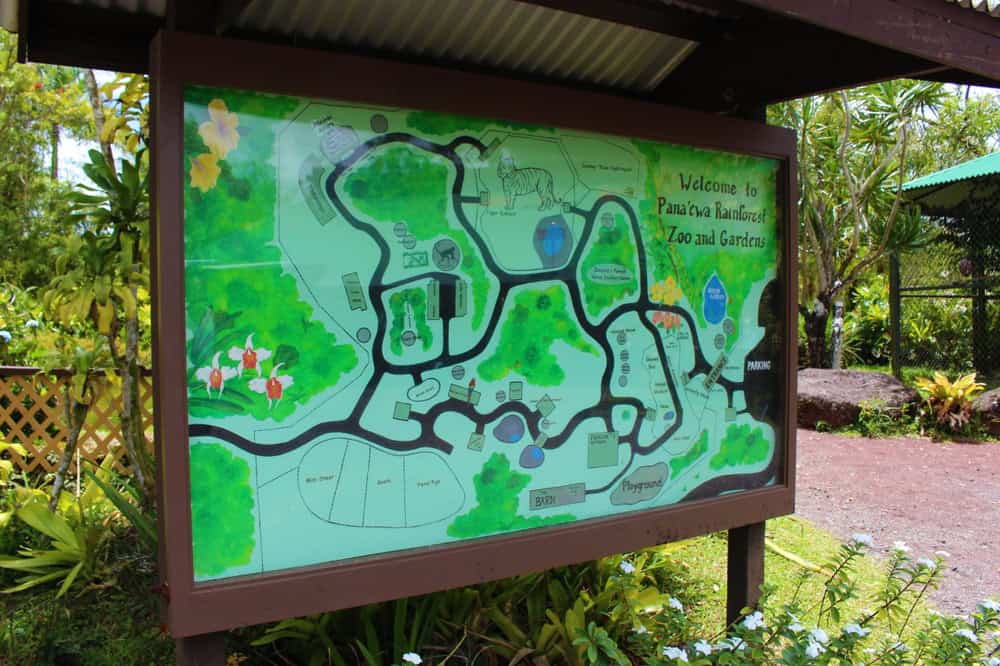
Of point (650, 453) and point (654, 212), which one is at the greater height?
point (654, 212)

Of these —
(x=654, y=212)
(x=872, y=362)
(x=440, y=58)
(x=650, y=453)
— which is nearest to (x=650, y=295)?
(x=654, y=212)

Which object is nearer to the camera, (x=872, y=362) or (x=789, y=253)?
(x=789, y=253)

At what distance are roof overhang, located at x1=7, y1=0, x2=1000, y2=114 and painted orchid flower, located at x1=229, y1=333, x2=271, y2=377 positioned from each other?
960mm

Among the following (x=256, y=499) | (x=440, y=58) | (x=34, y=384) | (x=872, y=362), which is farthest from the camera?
(x=872, y=362)

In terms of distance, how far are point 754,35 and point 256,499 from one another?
2.55 m

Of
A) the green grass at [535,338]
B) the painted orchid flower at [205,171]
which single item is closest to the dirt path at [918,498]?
the green grass at [535,338]

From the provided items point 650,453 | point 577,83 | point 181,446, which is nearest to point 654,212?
point 577,83

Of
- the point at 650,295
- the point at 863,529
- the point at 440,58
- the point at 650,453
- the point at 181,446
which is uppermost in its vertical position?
the point at 440,58

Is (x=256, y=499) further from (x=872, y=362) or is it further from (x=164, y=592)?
(x=872, y=362)

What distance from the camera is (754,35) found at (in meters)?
3.05

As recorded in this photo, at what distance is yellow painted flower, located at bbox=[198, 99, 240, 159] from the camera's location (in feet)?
7.00

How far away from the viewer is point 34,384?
467 centimetres

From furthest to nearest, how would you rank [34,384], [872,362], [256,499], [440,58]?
1. [872,362]
2. [34,384]
3. [440,58]
4. [256,499]

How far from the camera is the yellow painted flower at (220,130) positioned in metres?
2.13
